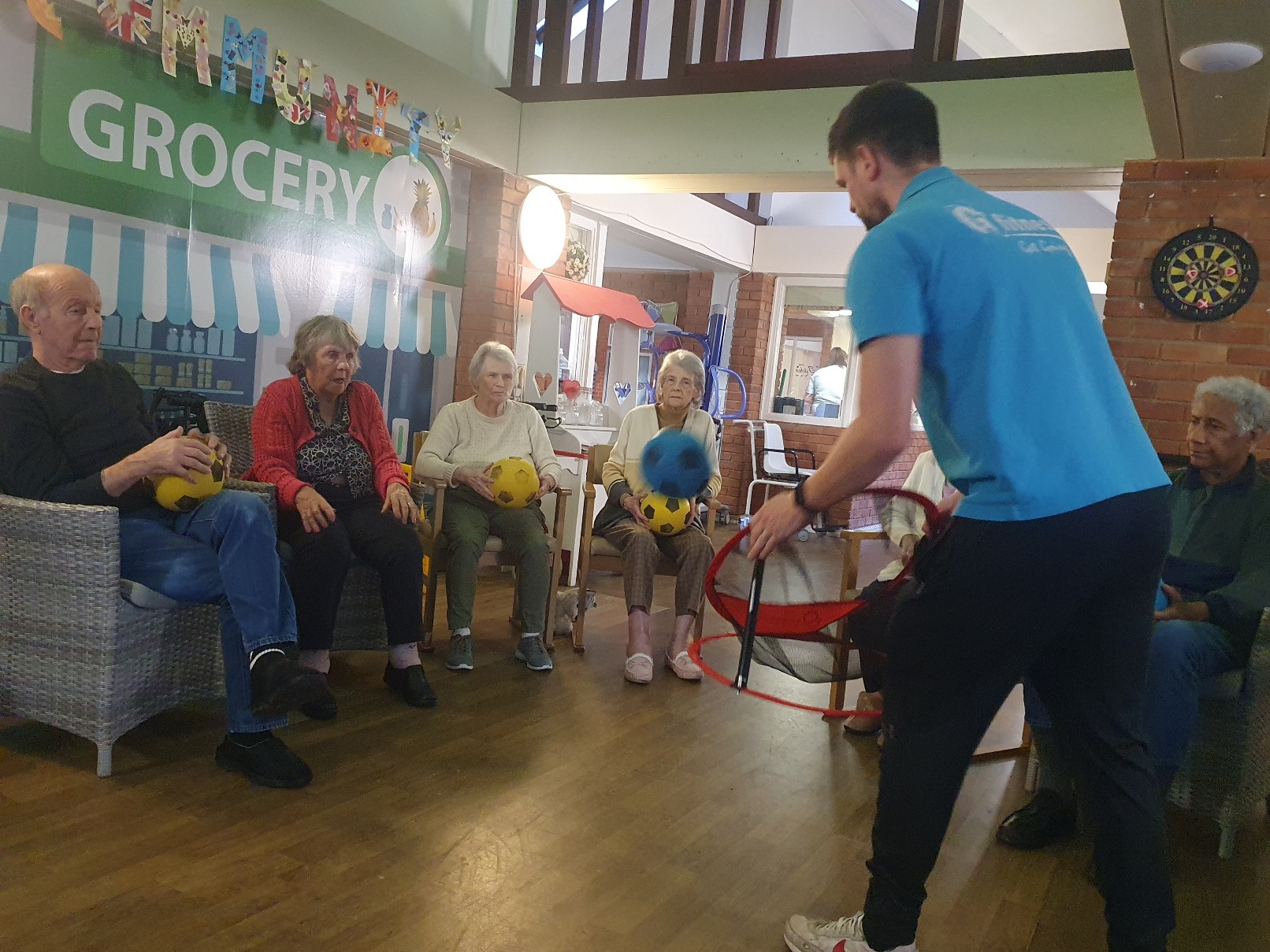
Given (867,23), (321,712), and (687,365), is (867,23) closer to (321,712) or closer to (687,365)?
(687,365)

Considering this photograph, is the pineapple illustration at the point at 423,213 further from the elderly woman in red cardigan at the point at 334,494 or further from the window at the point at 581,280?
the elderly woman in red cardigan at the point at 334,494

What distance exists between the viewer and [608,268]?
9047 millimetres

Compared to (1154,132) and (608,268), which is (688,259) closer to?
(608,268)

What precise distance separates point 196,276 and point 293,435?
1278 millimetres

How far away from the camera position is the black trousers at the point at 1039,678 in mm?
1308

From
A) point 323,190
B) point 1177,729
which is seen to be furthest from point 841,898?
point 323,190

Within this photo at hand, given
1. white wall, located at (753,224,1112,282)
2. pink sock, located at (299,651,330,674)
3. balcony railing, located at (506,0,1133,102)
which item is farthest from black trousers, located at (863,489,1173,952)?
white wall, located at (753,224,1112,282)

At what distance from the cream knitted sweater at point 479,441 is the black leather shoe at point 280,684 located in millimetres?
1210

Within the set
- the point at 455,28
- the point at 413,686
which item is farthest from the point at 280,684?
the point at 455,28

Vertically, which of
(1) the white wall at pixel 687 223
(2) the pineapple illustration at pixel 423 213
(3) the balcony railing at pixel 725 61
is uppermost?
(3) the balcony railing at pixel 725 61

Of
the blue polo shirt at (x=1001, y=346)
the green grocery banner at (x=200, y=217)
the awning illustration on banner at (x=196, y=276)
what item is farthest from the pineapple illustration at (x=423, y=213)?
the blue polo shirt at (x=1001, y=346)

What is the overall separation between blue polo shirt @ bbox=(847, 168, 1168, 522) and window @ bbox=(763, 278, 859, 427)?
23.9 feet

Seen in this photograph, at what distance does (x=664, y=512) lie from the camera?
337cm

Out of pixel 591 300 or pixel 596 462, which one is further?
pixel 591 300
